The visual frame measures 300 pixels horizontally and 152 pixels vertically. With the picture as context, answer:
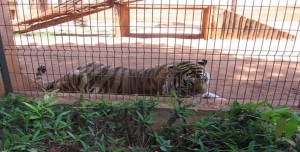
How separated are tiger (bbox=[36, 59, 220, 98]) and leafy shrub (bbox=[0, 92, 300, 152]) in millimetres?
554

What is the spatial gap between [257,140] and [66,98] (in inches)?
79.7

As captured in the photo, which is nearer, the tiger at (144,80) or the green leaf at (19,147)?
the green leaf at (19,147)

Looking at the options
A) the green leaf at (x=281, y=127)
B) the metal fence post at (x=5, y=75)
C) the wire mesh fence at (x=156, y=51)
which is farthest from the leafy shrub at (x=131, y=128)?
the wire mesh fence at (x=156, y=51)

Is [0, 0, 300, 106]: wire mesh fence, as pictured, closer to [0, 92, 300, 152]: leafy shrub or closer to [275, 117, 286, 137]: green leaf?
[0, 92, 300, 152]: leafy shrub

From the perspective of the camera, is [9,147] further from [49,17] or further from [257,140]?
[49,17]

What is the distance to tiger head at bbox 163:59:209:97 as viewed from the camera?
3262 millimetres

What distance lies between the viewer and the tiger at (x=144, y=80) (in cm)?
329

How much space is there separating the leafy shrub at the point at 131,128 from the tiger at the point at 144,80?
1.82 feet

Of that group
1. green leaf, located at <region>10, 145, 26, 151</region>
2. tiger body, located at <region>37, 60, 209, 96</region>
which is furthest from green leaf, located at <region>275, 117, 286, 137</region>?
green leaf, located at <region>10, 145, 26, 151</region>

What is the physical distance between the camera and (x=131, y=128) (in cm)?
250

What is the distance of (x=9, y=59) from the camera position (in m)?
3.24

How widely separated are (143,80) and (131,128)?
1.24 metres

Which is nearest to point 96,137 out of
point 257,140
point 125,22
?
point 257,140

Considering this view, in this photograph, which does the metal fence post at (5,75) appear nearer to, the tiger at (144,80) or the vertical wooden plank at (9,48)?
the vertical wooden plank at (9,48)
